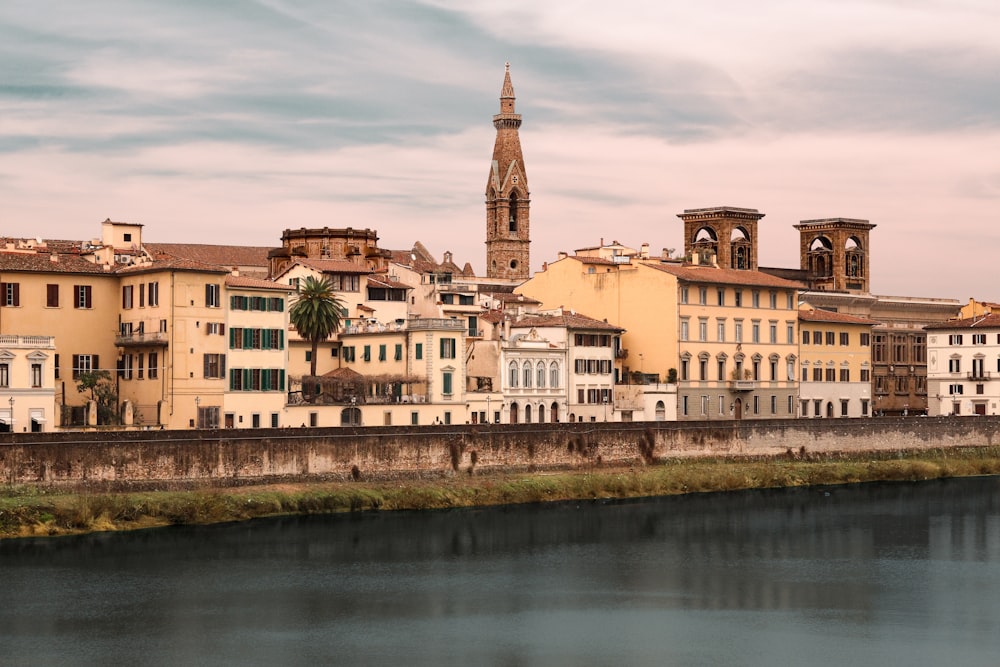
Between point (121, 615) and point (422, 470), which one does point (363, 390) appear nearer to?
point (422, 470)

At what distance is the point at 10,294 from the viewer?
253 ft

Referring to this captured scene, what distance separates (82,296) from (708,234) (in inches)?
2698

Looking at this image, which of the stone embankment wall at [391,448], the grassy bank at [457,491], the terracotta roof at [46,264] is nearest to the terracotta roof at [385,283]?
the terracotta roof at [46,264]

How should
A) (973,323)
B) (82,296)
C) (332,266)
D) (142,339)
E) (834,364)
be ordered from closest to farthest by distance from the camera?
(142,339)
(82,296)
(332,266)
(834,364)
(973,323)

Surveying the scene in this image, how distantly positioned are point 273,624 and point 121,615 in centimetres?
436

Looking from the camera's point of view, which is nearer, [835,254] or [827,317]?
[827,317]

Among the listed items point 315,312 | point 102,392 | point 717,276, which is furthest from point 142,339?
point 717,276

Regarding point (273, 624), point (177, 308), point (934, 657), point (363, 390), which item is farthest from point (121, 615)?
point (363, 390)

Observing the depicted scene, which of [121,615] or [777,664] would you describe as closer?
[777,664]

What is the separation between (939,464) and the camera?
90.8 metres

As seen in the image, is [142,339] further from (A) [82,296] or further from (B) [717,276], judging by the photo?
(B) [717,276]

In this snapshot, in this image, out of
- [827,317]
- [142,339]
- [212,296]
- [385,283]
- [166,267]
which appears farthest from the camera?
[827,317]

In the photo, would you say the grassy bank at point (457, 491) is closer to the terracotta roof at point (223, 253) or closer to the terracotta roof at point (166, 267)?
the terracotta roof at point (166, 267)

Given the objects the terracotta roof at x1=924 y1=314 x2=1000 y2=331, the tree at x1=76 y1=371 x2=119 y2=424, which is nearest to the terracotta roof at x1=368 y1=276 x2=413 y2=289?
the tree at x1=76 y1=371 x2=119 y2=424
